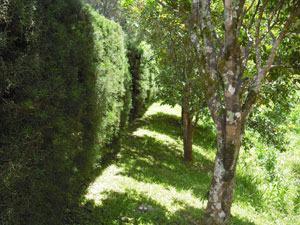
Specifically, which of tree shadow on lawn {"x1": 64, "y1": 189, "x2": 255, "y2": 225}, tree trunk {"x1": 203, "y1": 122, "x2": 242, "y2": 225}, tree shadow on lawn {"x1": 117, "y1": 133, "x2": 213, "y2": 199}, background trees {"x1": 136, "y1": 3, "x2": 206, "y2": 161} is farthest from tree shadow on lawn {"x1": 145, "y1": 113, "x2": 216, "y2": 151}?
tree trunk {"x1": 203, "y1": 122, "x2": 242, "y2": 225}

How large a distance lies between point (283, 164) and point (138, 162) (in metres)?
5.80

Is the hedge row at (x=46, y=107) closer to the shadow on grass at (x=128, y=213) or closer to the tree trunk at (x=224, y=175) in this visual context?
the shadow on grass at (x=128, y=213)

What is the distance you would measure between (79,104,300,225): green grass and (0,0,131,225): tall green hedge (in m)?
0.73

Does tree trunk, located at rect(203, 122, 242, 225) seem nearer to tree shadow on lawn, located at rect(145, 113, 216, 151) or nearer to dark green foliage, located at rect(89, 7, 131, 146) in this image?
dark green foliage, located at rect(89, 7, 131, 146)

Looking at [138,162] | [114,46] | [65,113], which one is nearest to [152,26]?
[114,46]

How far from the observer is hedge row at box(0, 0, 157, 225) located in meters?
2.43

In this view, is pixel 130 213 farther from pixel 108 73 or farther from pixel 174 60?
pixel 174 60

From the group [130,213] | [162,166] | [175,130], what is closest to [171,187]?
[162,166]

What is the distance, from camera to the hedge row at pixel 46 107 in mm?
2426

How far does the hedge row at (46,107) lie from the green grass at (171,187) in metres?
0.70

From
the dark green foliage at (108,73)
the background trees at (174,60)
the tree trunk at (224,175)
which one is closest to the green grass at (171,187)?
the tree trunk at (224,175)

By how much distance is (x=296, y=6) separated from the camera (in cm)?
390

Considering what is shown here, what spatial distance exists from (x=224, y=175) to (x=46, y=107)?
2.54m

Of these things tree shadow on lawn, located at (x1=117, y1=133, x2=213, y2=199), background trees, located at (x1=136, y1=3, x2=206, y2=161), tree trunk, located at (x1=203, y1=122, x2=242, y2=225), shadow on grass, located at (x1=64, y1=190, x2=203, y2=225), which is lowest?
tree shadow on lawn, located at (x1=117, y1=133, x2=213, y2=199)
